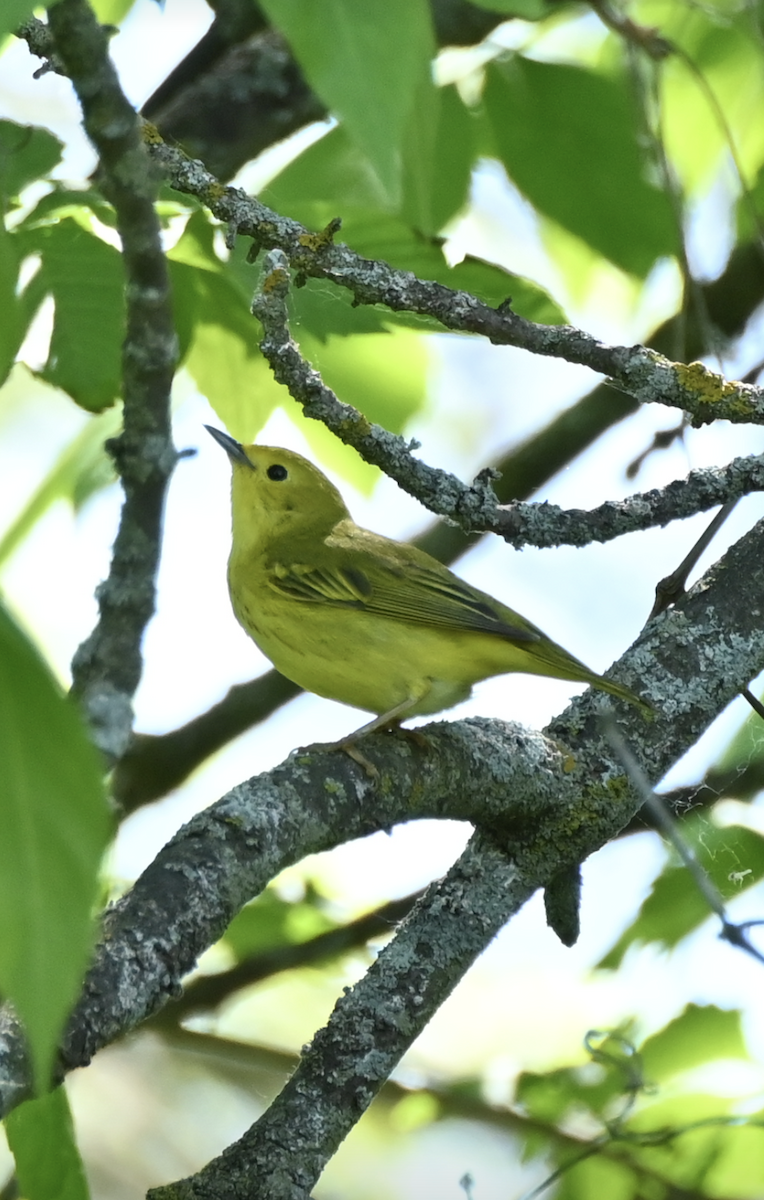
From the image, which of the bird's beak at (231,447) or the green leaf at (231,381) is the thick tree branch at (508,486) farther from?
the green leaf at (231,381)

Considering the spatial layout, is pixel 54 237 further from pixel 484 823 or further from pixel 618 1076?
pixel 618 1076

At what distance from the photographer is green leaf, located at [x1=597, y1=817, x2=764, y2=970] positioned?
329cm

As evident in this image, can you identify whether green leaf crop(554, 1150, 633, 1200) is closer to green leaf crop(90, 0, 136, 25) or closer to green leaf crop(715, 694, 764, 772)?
green leaf crop(715, 694, 764, 772)

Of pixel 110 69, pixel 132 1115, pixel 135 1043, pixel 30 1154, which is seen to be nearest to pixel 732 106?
pixel 110 69

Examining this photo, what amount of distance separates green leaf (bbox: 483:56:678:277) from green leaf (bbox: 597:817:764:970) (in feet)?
5.06

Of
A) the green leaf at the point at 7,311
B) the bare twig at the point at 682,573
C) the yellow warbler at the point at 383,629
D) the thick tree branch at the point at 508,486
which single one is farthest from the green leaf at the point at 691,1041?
the green leaf at the point at 7,311

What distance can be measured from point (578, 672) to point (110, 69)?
73.8 inches

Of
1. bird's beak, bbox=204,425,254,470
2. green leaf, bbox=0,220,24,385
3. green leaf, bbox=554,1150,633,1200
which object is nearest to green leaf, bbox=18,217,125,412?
green leaf, bbox=0,220,24,385

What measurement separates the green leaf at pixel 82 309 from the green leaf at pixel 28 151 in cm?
14

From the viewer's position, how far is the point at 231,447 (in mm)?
4707

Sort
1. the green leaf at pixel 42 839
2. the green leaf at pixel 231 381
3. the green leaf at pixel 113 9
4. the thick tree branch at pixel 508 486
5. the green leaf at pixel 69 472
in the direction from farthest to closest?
the thick tree branch at pixel 508 486 < the green leaf at pixel 69 472 < the green leaf at pixel 231 381 < the green leaf at pixel 113 9 < the green leaf at pixel 42 839

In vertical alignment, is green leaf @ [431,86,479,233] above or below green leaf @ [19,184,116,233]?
above

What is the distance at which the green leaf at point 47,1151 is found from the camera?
6.32 feet

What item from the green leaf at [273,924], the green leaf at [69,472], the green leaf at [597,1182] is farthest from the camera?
the green leaf at [273,924]
